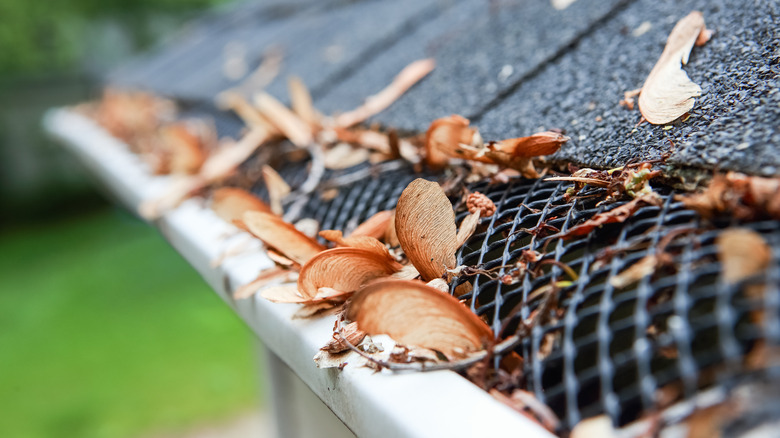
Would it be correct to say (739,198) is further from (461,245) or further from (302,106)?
(302,106)

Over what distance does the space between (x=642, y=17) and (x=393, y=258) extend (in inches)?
21.9

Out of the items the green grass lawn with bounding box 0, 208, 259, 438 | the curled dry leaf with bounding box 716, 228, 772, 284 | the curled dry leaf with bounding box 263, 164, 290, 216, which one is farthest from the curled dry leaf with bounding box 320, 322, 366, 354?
the green grass lawn with bounding box 0, 208, 259, 438

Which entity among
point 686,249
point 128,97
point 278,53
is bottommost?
point 686,249

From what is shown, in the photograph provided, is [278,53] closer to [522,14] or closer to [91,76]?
[522,14]

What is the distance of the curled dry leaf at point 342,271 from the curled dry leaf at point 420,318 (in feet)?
0.40

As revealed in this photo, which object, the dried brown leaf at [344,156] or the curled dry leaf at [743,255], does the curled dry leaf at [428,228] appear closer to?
the curled dry leaf at [743,255]

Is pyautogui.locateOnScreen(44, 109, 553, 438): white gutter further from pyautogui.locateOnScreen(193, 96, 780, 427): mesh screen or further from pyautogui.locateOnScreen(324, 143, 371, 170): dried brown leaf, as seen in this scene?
pyautogui.locateOnScreen(324, 143, 371, 170): dried brown leaf

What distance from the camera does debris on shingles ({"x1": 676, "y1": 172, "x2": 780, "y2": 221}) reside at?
16.7 inches

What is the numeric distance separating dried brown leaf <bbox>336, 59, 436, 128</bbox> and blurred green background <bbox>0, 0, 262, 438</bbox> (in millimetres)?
1561

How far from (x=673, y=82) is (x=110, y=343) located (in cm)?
505

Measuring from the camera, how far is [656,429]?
35 cm

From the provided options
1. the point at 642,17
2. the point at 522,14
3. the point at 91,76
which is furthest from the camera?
the point at 91,76

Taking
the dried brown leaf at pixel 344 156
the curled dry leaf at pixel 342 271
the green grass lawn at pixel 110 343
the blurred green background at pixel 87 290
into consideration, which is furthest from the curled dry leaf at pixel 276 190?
the green grass lawn at pixel 110 343

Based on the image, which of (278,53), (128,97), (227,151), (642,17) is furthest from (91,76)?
(642,17)
